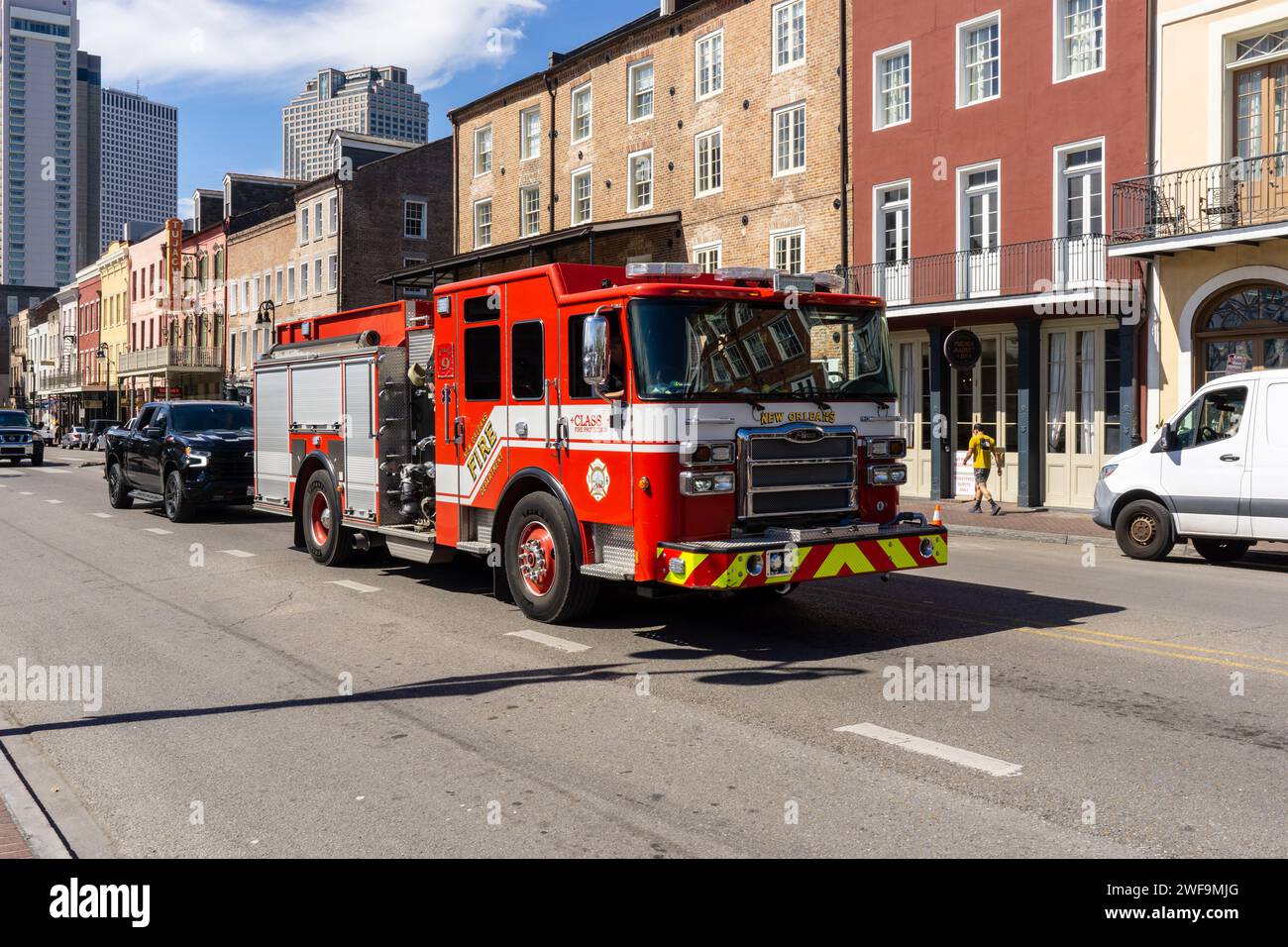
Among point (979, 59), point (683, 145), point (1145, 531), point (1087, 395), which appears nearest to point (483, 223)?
point (683, 145)

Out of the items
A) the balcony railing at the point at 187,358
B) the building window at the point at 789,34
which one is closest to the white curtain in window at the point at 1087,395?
the building window at the point at 789,34

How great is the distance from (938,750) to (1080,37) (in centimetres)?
2006

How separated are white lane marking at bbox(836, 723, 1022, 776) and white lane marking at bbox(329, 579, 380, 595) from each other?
627cm

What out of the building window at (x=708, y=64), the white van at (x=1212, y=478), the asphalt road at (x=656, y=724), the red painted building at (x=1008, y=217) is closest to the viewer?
the asphalt road at (x=656, y=724)

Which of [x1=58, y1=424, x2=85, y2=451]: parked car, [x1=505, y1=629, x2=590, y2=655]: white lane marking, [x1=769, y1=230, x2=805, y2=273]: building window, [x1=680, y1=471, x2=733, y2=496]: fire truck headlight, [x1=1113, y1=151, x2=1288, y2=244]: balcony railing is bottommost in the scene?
[x1=505, y1=629, x2=590, y2=655]: white lane marking

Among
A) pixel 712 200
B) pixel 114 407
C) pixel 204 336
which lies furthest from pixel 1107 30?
pixel 114 407

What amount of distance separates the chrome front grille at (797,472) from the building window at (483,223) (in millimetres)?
32690

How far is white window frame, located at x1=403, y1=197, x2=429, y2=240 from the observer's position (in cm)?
5250

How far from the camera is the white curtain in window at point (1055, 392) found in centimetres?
2278

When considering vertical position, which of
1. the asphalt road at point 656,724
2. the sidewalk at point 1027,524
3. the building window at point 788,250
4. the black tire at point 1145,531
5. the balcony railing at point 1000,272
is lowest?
the asphalt road at point 656,724

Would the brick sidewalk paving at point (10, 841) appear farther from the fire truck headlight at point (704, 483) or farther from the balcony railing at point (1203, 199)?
the balcony railing at point (1203, 199)

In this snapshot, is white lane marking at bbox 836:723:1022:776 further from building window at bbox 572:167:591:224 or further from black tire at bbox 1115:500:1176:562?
building window at bbox 572:167:591:224

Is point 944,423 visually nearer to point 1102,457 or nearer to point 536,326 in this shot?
point 1102,457

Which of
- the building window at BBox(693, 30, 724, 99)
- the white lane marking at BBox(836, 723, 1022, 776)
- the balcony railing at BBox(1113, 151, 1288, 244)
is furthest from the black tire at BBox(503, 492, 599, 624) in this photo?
the building window at BBox(693, 30, 724, 99)
